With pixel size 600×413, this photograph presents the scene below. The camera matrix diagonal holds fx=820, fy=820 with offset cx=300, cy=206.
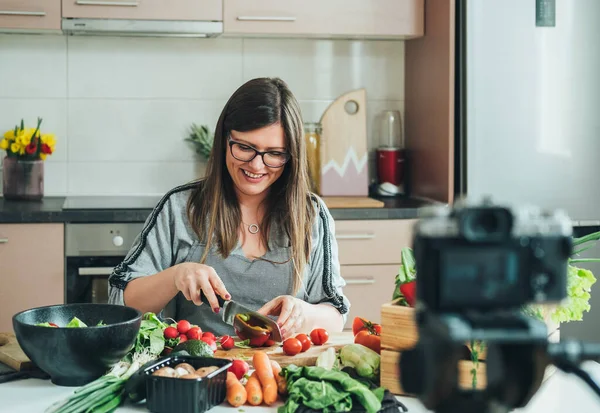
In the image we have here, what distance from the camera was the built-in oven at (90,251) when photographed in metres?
3.05

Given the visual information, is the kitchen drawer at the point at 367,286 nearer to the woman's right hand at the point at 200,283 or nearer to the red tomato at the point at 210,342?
the woman's right hand at the point at 200,283

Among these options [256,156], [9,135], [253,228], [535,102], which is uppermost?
[535,102]

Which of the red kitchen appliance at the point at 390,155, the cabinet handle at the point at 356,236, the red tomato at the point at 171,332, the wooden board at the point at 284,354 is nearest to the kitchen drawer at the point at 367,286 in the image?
the cabinet handle at the point at 356,236

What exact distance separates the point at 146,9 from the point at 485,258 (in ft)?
9.34

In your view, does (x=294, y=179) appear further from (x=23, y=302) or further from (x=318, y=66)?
(x=318, y=66)

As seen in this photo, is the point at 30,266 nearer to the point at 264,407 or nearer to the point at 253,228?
the point at 253,228

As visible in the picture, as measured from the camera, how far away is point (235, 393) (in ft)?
4.59

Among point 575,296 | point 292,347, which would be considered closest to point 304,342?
point 292,347

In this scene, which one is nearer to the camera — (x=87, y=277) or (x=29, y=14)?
(x=87, y=277)

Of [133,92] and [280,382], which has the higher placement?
[133,92]

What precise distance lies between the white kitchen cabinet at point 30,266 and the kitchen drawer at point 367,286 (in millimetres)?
1094

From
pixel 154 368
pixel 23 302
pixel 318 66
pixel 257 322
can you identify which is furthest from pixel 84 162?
pixel 154 368

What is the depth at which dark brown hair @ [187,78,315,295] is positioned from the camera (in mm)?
2160

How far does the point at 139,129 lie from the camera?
12.0 ft
